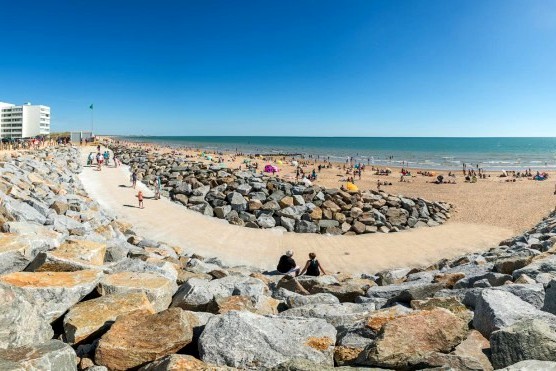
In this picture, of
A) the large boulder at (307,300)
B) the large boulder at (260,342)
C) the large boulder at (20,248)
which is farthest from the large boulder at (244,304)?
the large boulder at (20,248)

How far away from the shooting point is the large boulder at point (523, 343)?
118 inches

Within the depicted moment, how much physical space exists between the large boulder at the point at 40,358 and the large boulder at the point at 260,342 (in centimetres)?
119

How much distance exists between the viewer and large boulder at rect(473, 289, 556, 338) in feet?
12.4

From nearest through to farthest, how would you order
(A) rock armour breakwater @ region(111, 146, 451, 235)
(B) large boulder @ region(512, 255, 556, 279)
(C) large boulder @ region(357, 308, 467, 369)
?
1. (C) large boulder @ region(357, 308, 467, 369)
2. (B) large boulder @ region(512, 255, 556, 279)
3. (A) rock armour breakwater @ region(111, 146, 451, 235)

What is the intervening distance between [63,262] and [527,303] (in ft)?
21.0

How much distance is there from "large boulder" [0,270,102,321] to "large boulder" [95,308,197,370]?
1.15m

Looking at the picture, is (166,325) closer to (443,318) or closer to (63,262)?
(63,262)

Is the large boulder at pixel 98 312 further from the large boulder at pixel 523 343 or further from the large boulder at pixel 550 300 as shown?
the large boulder at pixel 550 300

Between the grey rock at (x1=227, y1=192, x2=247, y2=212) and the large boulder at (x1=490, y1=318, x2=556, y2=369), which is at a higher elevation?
the large boulder at (x1=490, y1=318, x2=556, y2=369)

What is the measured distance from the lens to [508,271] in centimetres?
681

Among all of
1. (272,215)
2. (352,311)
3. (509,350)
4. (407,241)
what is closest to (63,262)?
(352,311)

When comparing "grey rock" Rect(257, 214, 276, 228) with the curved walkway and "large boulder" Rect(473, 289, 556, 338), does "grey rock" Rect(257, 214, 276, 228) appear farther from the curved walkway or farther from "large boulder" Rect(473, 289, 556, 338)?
"large boulder" Rect(473, 289, 556, 338)

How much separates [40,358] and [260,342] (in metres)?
1.93

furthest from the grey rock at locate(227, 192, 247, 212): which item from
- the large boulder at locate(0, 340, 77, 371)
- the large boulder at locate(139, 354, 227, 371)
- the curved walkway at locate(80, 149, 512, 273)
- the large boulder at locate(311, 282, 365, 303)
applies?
the large boulder at locate(139, 354, 227, 371)
